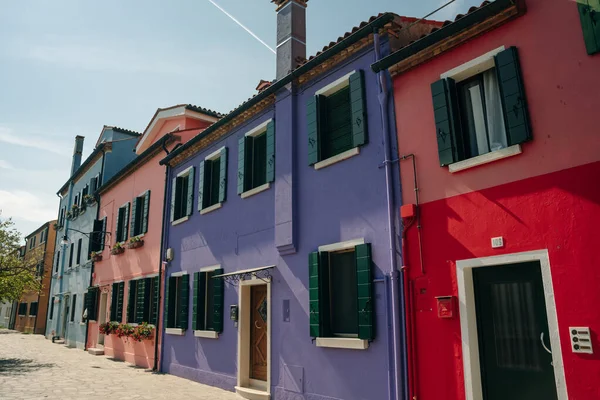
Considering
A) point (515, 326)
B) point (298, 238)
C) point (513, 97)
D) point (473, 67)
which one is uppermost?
point (473, 67)

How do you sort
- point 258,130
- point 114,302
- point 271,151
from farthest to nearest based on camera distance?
A: point 114,302, point 258,130, point 271,151

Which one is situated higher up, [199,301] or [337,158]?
[337,158]

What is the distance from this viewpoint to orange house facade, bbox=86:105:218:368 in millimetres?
14531

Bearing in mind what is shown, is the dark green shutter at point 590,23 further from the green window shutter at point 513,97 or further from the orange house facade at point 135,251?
the orange house facade at point 135,251

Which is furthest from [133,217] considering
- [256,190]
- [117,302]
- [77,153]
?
[77,153]

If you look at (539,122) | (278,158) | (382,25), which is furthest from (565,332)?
(278,158)

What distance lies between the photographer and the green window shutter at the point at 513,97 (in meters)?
5.51

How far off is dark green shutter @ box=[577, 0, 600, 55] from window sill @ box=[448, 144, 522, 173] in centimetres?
131

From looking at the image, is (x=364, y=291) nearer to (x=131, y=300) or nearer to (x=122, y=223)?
(x=131, y=300)

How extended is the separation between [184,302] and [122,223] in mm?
7839

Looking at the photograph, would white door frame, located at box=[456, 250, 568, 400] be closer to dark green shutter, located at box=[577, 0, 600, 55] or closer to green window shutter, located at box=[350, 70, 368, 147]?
dark green shutter, located at box=[577, 0, 600, 55]

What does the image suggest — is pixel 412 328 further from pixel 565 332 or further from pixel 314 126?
pixel 314 126

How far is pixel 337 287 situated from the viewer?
7.83 metres

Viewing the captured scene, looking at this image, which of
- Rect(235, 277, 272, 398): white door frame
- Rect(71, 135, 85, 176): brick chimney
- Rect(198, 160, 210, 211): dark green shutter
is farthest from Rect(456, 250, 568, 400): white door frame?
Rect(71, 135, 85, 176): brick chimney
